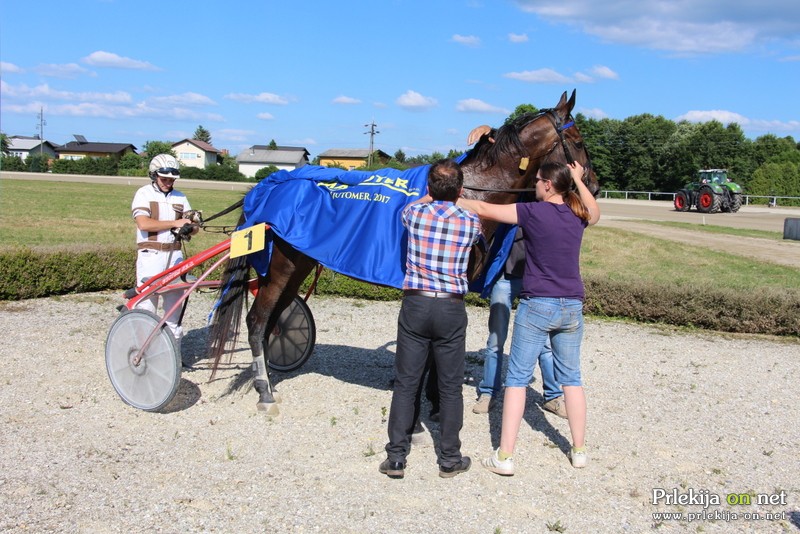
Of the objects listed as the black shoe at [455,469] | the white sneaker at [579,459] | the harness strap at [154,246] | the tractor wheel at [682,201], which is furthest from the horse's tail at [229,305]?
the tractor wheel at [682,201]

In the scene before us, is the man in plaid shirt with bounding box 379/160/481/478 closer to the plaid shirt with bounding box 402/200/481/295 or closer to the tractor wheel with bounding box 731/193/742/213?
the plaid shirt with bounding box 402/200/481/295

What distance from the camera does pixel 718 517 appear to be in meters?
3.72

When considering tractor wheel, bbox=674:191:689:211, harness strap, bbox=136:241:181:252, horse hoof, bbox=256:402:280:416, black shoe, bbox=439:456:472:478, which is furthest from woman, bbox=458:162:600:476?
tractor wheel, bbox=674:191:689:211

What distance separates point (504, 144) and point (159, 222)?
8.92 feet

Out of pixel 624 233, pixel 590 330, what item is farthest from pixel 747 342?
pixel 624 233

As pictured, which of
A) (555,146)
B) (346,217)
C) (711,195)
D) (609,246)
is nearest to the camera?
(555,146)

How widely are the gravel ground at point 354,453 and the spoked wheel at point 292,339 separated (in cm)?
20

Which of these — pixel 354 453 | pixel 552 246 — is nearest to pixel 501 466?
pixel 354 453

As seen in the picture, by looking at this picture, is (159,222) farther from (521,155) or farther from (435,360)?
(521,155)

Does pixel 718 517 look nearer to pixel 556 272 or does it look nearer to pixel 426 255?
pixel 556 272

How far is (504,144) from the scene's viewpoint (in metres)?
4.70

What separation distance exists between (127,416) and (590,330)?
18.2 ft

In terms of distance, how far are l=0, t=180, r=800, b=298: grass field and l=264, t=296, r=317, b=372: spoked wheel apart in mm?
4911

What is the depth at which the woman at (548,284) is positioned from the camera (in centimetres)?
403
